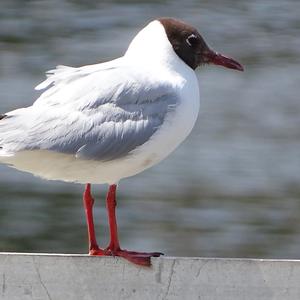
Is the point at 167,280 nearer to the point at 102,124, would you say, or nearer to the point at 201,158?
the point at 102,124

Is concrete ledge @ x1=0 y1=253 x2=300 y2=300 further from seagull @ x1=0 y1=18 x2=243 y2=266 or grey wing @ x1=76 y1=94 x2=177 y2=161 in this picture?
grey wing @ x1=76 y1=94 x2=177 y2=161

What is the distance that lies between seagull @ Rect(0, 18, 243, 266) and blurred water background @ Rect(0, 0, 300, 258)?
1.57 meters

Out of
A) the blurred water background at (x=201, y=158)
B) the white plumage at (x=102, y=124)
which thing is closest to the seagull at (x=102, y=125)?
the white plumage at (x=102, y=124)

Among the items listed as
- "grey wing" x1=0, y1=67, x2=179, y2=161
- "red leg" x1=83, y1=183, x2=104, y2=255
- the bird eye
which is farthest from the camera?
the bird eye

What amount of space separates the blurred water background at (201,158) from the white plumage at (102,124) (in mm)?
1570

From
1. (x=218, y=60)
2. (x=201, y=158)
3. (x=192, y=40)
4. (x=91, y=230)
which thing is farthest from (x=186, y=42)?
(x=201, y=158)

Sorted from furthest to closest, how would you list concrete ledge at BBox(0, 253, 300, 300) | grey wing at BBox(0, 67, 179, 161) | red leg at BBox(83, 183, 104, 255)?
red leg at BBox(83, 183, 104, 255) < grey wing at BBox(0, 67, 179, 161) < concrete ledge at BBox(0, 253, 300, 300)

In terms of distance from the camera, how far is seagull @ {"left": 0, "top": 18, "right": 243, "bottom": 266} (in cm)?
313

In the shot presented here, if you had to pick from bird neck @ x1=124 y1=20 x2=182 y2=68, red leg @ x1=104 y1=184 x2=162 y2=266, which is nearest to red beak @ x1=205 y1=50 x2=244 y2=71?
bird neck @ x1=124 y1=20 x2=182 y2=68

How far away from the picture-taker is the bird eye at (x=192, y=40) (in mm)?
3369

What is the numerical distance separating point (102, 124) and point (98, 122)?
0.04 ft

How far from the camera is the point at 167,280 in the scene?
2926mm

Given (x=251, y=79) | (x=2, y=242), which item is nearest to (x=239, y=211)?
(x=251, y=79)

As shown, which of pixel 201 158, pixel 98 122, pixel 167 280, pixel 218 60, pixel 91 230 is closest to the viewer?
pixel 167 280
